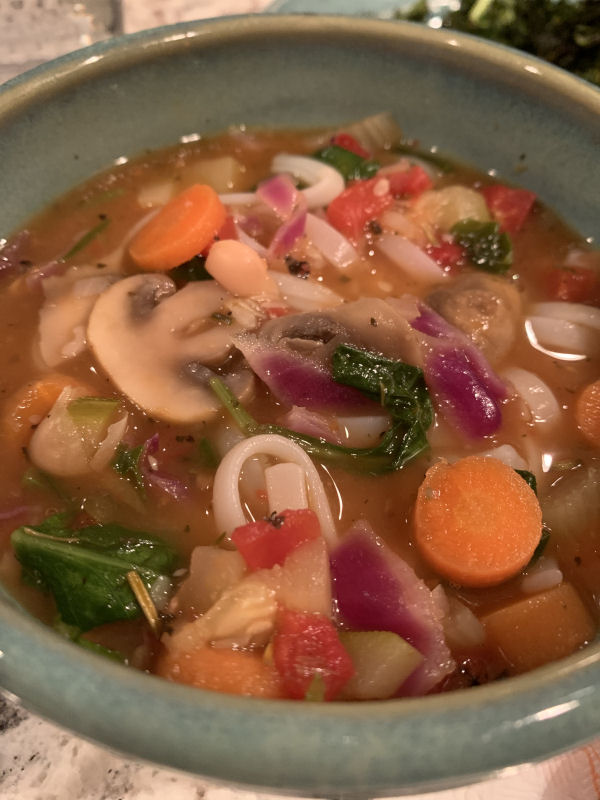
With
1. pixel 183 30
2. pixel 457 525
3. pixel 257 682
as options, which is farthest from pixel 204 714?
pixel 183 30

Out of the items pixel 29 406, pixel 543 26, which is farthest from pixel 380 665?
pixel 543 26

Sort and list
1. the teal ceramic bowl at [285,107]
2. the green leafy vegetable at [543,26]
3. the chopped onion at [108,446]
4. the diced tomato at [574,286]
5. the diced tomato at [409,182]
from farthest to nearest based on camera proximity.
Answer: the green leafy vegetable at [543,26]
the diced tomato at [409,182]
the diced tomato at [574,286]
the chopped onion at [108,446]
the teal ceramic bowl at [285,107]

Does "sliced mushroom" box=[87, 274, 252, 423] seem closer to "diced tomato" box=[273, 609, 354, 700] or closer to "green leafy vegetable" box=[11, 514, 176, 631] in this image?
"green leafy vegetable" box=[11, 514, 176, 631]

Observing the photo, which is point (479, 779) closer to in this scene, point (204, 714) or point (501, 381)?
point (204, 714)

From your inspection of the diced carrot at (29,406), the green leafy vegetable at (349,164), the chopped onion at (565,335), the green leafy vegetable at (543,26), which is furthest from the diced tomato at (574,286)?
the green leafy vegetable at (543,26)

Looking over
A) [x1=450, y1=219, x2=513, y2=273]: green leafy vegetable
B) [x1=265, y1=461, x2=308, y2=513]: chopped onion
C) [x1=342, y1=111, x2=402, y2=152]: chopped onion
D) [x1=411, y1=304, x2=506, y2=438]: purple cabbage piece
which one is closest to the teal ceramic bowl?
[x1=342, y1=111, x2=402, y2=152]: chopped onion

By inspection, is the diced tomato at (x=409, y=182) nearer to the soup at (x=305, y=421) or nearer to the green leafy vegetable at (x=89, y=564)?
the soup at (x=305, y=421)
